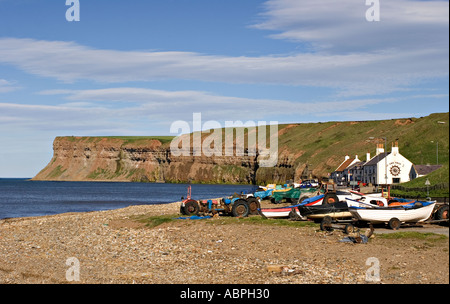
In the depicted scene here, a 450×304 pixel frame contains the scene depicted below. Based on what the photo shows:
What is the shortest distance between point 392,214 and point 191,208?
15.9m

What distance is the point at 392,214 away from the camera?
102 feet

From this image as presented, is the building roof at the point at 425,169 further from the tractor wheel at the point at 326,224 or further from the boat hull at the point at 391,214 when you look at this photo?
the tractor wheel at the point at 326,224

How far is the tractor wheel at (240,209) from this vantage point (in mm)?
38906

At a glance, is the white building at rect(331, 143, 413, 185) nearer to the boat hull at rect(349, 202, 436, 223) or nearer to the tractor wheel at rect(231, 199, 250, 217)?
the tractor wheel at rect(231, 199, 250, 217)

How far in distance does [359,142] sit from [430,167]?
98.5 m

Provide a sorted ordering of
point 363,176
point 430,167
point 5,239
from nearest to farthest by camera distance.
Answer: point 5,239 → point 430,167 → point 363,176

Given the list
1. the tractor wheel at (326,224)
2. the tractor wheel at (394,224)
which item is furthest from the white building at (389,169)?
the tractor wheel at (326,224)

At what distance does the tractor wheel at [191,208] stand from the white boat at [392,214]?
13995 millimetres

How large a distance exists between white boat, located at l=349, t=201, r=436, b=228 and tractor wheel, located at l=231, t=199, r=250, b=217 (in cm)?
964

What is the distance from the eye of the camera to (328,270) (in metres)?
21.2
